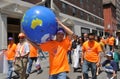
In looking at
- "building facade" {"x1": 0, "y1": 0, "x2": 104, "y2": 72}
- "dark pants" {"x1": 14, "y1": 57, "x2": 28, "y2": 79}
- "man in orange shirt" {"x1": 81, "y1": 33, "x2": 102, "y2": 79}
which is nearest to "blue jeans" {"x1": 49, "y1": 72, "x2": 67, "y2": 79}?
"building facade" {"x1": 0, "y1": 0, "x2": 104, "y2": 72}

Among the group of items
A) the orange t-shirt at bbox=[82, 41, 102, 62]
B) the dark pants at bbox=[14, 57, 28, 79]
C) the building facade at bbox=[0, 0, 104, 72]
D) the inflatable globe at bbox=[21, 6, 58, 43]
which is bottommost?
the dark pants at bbox=[14, 57, 28, 79]

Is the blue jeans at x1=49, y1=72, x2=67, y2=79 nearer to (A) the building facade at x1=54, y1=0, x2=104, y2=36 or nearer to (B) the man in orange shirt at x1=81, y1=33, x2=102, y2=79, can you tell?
(B) the man in orange shirt at x1=81, y1=33, x2=102, y2=79

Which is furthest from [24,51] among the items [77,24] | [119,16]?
[119,16]

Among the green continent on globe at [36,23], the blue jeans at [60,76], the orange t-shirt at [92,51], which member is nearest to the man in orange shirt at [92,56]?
the orange t-shirt at [92,51]

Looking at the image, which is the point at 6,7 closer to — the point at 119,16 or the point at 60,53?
the point at 60,53

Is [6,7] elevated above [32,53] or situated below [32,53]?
above

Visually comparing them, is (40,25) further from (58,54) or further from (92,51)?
(92,51)

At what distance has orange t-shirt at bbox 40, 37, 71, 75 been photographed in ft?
19.6

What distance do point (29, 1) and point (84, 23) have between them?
20206 millimetres

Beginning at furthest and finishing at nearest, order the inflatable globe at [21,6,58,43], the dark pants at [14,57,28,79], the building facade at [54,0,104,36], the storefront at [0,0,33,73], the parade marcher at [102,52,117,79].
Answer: the building facade at [54,0,104,36] → the storefront at [0,0,33,73] → the dark pants at [14,57,28,79] → the parade marcher at [102,52,117,79] → the inflatable globe at [21,6,58,43]

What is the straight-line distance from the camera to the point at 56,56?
19.8 ft

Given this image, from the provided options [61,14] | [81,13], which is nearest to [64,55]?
[61,14]

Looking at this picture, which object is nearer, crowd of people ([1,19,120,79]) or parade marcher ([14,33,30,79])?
crowd of people ([1,19,120,79])

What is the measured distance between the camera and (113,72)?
755 cm
